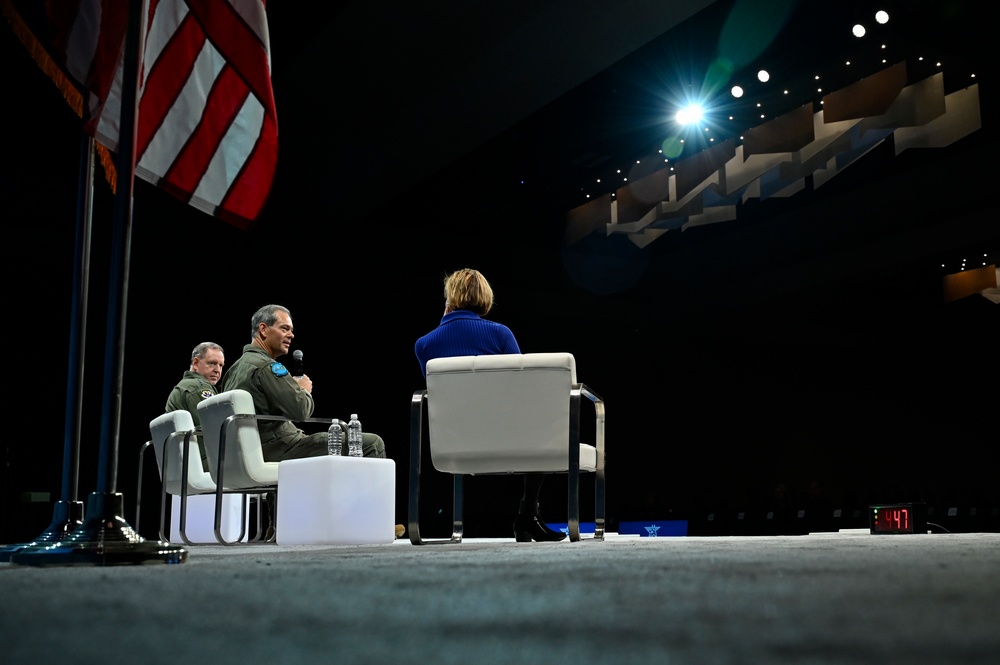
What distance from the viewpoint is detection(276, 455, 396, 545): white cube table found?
382 cm

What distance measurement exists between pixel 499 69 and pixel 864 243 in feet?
18.3

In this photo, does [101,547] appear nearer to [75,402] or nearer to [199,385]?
[75,402]

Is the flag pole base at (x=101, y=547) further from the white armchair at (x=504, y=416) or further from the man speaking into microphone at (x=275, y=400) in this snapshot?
the man speaking into microphone at (x=275, y=400)

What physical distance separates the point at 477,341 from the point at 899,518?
7.05 feet

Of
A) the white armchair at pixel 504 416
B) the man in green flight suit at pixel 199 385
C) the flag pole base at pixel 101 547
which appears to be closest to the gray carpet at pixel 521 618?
the flag pole base at pixel 101 547

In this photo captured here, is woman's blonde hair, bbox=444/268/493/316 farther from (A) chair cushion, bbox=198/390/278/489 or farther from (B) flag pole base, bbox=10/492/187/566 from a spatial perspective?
(B) flag pole base, bbox=10/492/187/566

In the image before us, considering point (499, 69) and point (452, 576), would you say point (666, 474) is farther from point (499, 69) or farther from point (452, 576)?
point (452, 576)

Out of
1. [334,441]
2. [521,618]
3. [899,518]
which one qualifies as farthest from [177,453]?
[521,618]

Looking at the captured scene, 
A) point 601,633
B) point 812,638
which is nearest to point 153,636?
point 601,633

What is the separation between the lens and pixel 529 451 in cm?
329

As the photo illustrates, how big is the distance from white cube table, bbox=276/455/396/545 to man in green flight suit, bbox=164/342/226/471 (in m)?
1.43

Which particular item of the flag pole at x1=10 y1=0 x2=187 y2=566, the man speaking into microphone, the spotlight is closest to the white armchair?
the man speaking into microphone

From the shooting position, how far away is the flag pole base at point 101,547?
1691 mm

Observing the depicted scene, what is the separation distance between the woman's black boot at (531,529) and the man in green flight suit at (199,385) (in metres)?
2.38
